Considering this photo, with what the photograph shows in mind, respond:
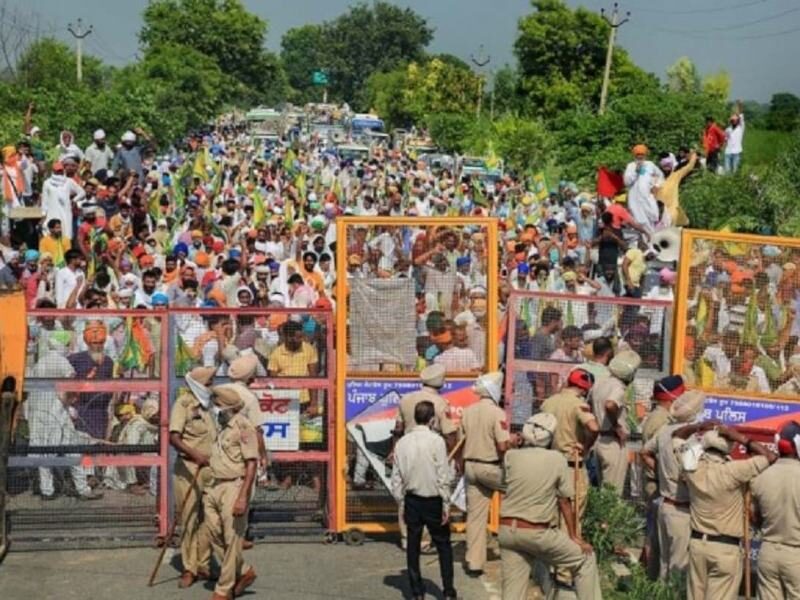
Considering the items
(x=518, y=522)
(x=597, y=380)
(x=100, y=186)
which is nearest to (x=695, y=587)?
(x=518, y=522)

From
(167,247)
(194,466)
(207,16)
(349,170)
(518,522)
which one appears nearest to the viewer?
(518,522)

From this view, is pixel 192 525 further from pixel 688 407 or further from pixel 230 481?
pixel 688 407

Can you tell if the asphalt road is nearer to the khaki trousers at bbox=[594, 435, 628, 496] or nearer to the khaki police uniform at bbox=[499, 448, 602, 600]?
the khaki trousers at bbox=[594, 435, 628, 496]

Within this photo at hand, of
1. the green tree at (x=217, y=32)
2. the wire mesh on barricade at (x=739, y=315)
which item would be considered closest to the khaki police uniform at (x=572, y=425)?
the wire mesh on barricade at (x=739, y=315)

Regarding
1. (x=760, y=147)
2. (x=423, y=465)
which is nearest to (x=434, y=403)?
(x=423, y=465)

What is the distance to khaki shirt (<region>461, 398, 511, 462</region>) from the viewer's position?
11312 mm

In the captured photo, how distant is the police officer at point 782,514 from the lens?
356 inches

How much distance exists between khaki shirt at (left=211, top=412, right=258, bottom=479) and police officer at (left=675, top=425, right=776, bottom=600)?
3.11m

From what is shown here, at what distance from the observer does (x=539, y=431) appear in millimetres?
9477

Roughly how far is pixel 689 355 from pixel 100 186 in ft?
41.1

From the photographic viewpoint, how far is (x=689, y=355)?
39.0ft

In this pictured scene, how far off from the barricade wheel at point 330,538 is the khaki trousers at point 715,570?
384 centimetres

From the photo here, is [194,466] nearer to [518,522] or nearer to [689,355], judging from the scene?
[518,522]

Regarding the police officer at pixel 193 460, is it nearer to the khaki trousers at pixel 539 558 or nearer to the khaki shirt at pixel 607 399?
the khaki trousers at pixel 539 558
